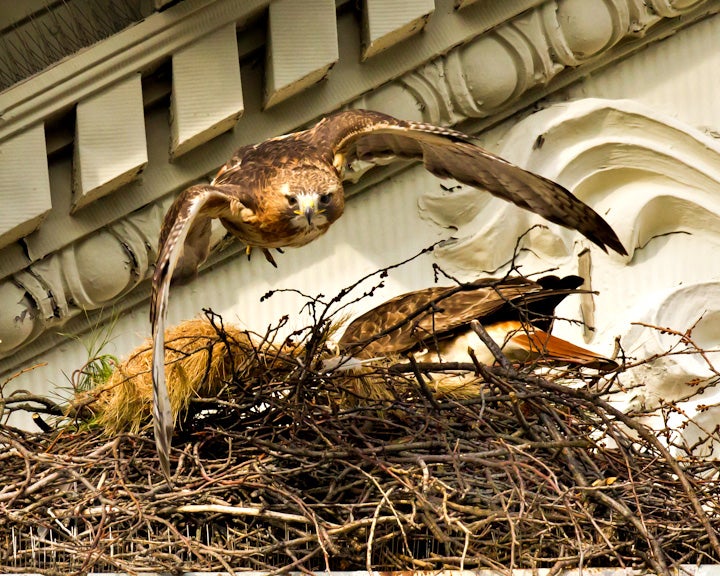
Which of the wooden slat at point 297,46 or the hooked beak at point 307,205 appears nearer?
the hooked beak at point 307,205

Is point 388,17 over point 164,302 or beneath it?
over

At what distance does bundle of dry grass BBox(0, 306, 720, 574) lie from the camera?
4.24 metres

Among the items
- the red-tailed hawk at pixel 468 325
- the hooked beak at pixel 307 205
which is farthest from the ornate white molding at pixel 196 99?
the hooked beak at pixel 307 205

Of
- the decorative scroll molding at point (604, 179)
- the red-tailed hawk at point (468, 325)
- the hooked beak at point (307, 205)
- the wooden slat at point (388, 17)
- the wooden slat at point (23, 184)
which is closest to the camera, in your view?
the hooked beak at point (307, 205)

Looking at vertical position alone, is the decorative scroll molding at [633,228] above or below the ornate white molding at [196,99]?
below

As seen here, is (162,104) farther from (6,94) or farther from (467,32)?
(467,32)

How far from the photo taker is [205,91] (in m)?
5.75

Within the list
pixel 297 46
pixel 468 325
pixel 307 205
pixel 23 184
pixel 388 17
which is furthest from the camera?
pixel 388 17

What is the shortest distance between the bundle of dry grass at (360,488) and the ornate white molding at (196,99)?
107 centimetres

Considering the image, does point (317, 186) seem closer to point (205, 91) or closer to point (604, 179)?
point (205, 91)

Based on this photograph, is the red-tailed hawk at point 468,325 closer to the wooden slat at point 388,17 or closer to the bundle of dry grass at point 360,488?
the bundle of dry grass at point 360,488

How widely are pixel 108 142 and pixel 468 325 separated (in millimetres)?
1309

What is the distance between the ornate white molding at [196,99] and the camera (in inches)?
224

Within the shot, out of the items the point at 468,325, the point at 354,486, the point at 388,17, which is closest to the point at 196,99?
the point at 388,17
